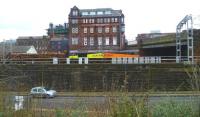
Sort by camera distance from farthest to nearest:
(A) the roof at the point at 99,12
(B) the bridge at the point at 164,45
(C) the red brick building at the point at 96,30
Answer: (A) the roof at the point at 99,12, (C) the red brick building at the point at 96,30, (B) the bridge at the point at 164,45

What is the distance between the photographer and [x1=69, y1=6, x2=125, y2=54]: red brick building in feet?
371

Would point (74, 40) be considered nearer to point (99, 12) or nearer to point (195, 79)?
point (99, 12)

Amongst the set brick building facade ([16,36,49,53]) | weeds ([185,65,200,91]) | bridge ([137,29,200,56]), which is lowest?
weeds ([185,65,200,91])

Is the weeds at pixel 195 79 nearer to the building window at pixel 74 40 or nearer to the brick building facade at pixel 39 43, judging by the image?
the brick building facade at pixel 39 43

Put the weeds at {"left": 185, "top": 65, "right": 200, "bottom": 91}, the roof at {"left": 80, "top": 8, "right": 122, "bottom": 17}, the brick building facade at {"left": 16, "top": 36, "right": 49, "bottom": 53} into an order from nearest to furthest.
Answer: the weeds at {"left": 185, "top": 65, "right": 200, "bottom": 91} → the brick building facade at {"left": 16, "top": 36, "right": 49, "bottom": 53} → the roof at {"left": 80, "top": 8, "right": 122, "bottom": 17}

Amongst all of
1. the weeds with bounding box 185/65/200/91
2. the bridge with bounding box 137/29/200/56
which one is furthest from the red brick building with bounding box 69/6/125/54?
the weeds with bounding box 185/65/200/91

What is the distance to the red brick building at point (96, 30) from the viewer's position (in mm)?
113062

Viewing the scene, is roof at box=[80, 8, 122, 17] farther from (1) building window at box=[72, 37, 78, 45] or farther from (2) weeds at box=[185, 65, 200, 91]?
(2) weeds at box=[185, 65, 200, 91]

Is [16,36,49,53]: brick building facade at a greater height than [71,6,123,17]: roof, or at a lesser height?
lesser

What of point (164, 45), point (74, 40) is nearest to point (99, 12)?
point (74, 40)

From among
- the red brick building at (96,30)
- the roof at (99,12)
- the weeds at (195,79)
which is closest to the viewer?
the weeds at (195,79)

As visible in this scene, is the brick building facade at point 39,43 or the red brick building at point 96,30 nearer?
the red brick building at point 96,30

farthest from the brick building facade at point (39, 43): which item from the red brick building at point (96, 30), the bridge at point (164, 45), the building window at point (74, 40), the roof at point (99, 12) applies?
the bridge at point (164, 45)

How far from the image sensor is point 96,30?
387 feet
